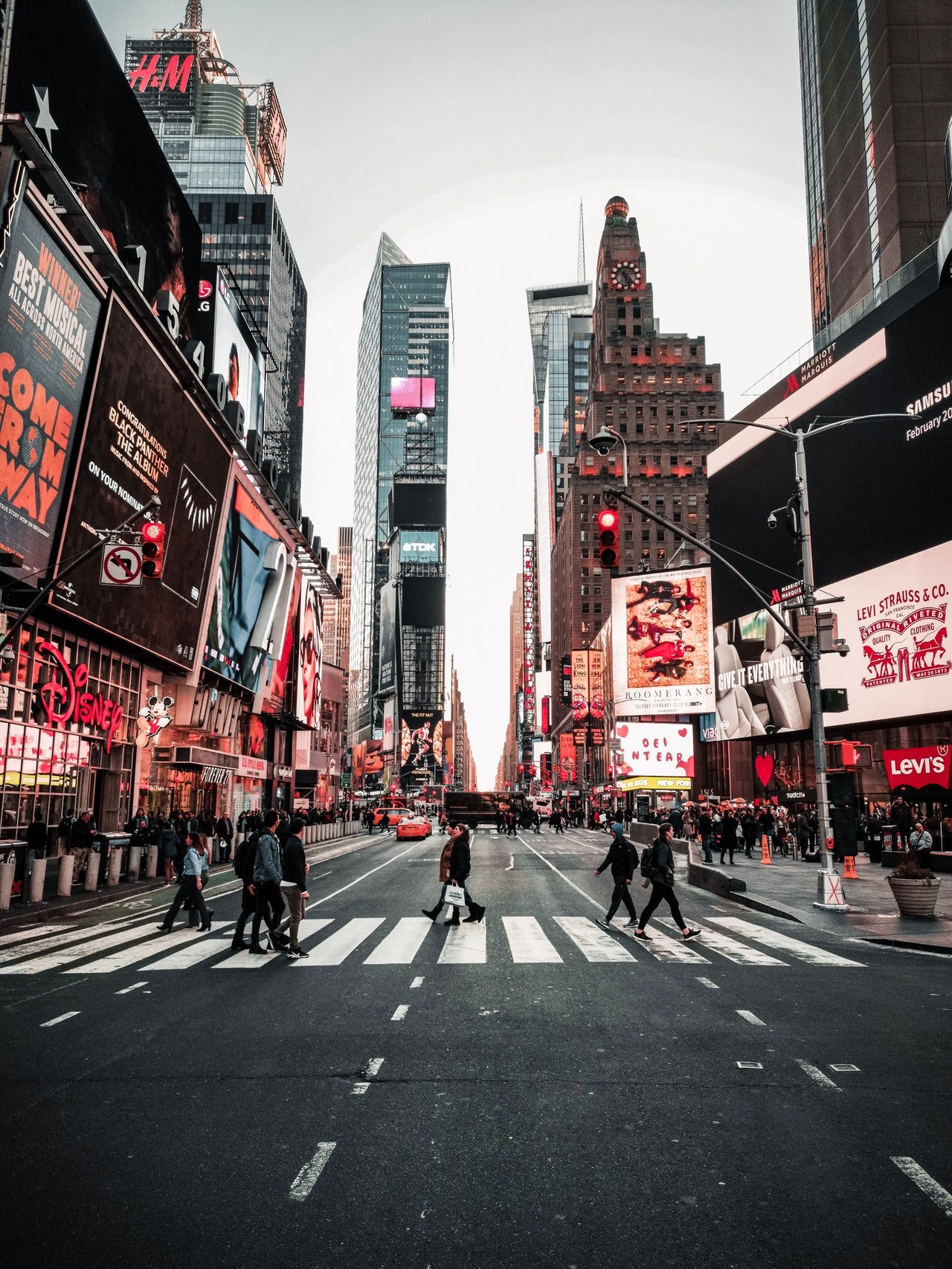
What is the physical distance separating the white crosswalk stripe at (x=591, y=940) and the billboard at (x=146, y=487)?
17.3m

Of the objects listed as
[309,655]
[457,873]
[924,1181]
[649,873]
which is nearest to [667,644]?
[309,655]

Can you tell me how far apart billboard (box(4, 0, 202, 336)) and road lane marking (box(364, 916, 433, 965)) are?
21923 mm

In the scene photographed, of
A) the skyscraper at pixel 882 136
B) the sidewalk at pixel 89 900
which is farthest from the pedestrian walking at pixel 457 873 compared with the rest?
the skyscraper at pixel 882 136

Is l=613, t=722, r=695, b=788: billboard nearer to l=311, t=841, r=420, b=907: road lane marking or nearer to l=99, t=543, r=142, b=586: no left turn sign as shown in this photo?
l=311, t=841, r=420, b=907: road lane marking

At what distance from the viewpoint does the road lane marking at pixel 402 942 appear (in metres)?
12.6

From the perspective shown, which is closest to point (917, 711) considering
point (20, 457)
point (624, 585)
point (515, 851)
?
point (515, 851)

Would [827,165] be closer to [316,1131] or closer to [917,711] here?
[917,711]

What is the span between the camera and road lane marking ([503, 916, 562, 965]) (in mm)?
12539

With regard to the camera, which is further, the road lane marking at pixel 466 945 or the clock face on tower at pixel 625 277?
the clock face on tower at pixel 625 277

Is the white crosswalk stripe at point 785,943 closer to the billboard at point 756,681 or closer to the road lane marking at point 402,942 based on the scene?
the road lane marking at point 402,942

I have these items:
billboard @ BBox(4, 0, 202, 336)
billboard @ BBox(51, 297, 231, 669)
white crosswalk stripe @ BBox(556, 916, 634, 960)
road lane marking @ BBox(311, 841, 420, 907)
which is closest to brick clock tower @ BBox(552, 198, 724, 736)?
billboard @ BBox(4, 0, 202, 336)

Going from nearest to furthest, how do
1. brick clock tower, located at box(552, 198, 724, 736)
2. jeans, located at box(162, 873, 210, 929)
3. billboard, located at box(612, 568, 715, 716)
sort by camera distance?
1. jeans, located at box(162, 873, 210, 929)
2. billboard, located at box(612, 568, 715, 716)
3. brick clock tower, located at box(552, 198, 724, 736)

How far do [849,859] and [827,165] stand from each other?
7895 cm

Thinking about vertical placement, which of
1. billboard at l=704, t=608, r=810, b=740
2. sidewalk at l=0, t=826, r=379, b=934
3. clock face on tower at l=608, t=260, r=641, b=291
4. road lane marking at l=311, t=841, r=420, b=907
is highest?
clock face on tower at l=608, t=260, r=641, b=291
